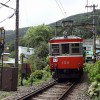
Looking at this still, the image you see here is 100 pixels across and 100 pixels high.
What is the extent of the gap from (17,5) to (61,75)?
205 inches

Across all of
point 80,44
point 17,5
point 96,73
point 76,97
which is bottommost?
point 76,97

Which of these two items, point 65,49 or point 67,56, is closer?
point 67,56

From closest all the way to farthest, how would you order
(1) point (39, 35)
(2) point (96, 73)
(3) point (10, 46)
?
(2) point (96, 73), (1) point (39, 35), (3) point (10, 46)

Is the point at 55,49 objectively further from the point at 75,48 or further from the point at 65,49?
the point at 75,48

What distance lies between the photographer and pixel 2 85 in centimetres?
1661

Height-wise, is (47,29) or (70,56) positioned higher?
(47,29)

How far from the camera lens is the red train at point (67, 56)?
21.3 m

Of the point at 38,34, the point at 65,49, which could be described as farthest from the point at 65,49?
the point at 38,34

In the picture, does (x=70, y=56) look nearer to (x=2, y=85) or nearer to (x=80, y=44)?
(x=80, y=44)

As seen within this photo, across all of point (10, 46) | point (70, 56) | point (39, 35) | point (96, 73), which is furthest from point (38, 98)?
point (10, 46)

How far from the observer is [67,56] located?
21281 millimetres

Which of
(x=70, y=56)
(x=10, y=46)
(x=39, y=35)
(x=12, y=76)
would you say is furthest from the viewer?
Answer: (x=10, y=46)

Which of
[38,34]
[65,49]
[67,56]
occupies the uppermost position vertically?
[38,34]

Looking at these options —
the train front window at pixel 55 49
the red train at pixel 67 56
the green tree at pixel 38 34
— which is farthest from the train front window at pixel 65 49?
the green tree at pixel 38 34
